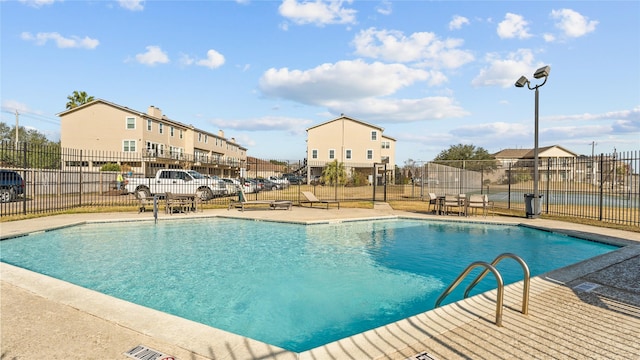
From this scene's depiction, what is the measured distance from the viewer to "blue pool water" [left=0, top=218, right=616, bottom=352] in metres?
5.46

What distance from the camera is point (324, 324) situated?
17.0 ft

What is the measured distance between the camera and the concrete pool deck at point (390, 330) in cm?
326

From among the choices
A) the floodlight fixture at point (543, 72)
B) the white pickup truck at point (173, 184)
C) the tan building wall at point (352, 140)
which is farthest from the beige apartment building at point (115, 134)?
the floodlight fixture at point (543, 72)

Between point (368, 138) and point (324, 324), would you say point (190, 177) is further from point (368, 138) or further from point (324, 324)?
point (368, 138)

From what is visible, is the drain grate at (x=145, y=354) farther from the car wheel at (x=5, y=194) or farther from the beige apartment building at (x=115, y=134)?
the beige apartment building at (x=115, y=134)

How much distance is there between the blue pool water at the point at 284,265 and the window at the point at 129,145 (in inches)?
1176

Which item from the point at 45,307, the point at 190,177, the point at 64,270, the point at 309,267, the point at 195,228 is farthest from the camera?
the point at 190,177

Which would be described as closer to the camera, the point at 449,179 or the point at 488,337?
the point at 488,337

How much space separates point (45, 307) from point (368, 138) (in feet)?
144

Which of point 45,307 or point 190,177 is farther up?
point 190,177

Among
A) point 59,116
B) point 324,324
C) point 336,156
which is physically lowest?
point 324,324

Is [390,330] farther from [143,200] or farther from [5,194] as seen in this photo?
[5,194]

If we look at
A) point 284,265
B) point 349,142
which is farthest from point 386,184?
point 349,142

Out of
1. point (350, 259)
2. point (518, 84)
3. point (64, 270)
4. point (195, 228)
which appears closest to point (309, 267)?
point (350, 259)
